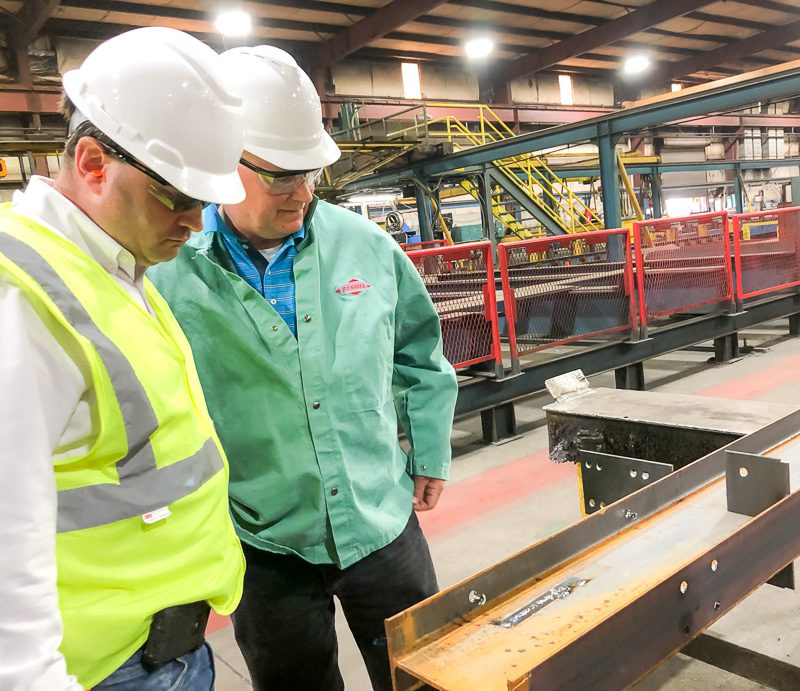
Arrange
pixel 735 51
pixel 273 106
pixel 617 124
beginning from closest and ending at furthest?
pixel 273 106
pixel 617 124
pixel 735 51

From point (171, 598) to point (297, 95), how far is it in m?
1.05

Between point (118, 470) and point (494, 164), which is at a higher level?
point (494, 164)

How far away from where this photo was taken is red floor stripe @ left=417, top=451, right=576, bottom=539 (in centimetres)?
380

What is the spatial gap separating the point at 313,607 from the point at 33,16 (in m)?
13.1

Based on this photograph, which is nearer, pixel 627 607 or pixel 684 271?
pixel 627 607

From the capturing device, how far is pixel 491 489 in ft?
13.7

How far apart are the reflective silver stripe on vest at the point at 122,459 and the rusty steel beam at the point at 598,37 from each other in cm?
1685

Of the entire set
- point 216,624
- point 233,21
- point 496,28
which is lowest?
point 216,624

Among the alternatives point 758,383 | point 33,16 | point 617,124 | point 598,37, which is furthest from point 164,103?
point 598,37

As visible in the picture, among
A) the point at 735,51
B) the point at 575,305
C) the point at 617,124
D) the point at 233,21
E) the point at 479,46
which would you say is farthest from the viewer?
the point at 735,51

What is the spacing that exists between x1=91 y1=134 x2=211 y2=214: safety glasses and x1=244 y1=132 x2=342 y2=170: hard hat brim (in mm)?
351

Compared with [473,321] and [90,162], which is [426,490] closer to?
[90,162]

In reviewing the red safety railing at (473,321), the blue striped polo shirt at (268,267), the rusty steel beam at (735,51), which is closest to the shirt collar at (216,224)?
the blue striped polo shirt at (268,267)

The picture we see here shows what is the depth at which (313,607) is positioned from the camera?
1519 mm
